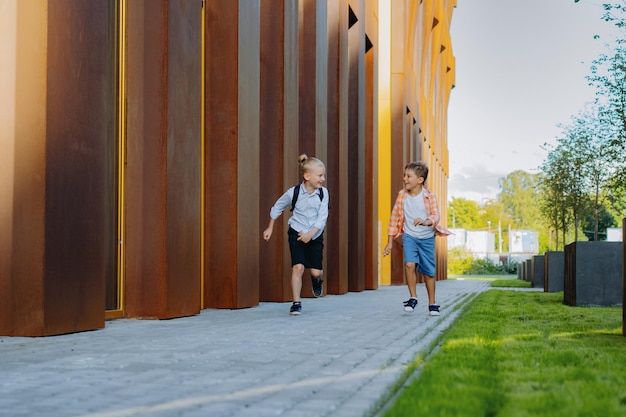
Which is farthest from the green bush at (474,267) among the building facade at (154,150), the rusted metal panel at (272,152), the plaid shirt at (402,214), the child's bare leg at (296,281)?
the child's bare leg at (296,281)

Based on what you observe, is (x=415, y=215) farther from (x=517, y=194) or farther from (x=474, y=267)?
(x=517, y=194)

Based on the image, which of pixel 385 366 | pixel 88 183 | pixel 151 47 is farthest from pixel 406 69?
pixel 385 366

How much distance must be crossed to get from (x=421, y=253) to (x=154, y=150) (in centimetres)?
322

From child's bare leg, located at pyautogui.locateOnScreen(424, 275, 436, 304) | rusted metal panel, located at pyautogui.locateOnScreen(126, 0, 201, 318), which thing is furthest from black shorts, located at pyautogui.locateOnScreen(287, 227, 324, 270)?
rusted metal panel, located at pyautogui.locateOnScreen(126, 0, 201, 318)

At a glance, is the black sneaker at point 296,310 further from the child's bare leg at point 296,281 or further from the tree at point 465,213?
the tree at point 465,213

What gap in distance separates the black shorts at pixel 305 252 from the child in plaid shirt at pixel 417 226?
86 cm

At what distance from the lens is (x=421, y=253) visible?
1070cm

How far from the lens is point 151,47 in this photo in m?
9.77

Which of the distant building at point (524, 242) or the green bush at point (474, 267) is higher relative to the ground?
the distant building at point (524, 242)

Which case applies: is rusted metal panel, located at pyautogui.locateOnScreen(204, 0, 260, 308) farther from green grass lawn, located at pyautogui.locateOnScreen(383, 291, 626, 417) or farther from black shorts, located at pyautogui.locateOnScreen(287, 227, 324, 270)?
green grass lawn, located at pyautogui.locateOnScreen(383, 291, 626, 417)

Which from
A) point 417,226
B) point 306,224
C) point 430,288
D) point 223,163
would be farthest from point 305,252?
point 223,163

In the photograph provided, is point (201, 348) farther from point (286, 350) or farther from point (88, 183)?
point (88, 183)

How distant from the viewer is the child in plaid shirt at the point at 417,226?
10.6m

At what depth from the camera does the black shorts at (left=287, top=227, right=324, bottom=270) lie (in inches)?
424
